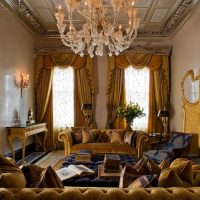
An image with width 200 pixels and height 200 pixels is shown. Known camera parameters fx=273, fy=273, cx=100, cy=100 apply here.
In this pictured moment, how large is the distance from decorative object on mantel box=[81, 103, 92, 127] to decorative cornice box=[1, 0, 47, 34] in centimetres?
251

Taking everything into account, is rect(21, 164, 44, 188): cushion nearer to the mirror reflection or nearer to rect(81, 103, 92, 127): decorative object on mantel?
the mirror reflection

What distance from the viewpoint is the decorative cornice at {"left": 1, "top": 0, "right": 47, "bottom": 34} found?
574 cm

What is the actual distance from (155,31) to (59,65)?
2974 mm

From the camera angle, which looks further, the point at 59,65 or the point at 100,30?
the point at 59,65

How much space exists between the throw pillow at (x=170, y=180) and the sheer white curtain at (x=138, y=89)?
236 inches

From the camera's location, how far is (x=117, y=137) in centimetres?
645

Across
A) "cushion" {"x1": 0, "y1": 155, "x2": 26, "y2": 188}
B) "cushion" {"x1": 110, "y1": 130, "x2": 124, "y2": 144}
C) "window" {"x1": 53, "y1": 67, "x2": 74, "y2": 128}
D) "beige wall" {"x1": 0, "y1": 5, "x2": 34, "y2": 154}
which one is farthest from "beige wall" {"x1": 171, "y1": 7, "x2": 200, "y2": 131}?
"cushion" {"x1": 0, "y1": 155, "x2": 26, "y2": 188}

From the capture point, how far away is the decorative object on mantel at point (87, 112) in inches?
299

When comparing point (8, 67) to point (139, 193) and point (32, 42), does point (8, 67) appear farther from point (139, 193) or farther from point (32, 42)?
point (139, 193)

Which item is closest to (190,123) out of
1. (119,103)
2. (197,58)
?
(197,58)

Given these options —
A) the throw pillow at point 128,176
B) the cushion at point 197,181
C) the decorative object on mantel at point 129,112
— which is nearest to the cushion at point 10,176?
the throw pillow at point 128,176

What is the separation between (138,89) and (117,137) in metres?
2.19

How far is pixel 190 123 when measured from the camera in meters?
5.79

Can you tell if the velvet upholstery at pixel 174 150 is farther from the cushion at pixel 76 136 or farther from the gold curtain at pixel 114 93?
the gold curtain at pixel 114 93
